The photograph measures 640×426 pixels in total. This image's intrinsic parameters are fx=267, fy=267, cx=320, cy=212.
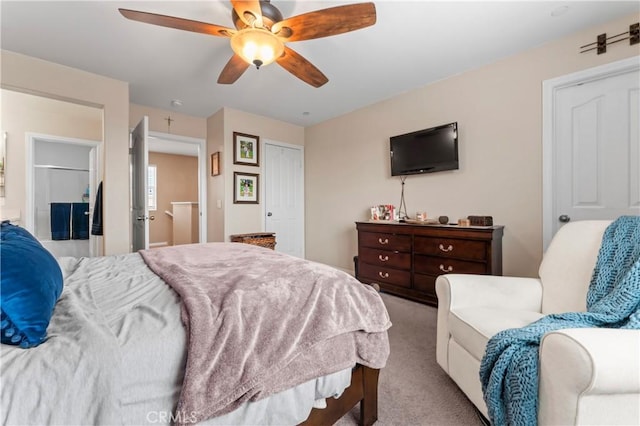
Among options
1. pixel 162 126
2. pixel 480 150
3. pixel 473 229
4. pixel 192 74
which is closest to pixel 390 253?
pixel 473 229

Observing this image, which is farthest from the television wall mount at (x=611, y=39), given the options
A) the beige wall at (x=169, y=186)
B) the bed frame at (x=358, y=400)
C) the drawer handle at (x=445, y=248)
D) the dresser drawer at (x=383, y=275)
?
the beige wall at (x=169, y=186)

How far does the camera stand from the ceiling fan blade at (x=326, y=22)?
1.54m

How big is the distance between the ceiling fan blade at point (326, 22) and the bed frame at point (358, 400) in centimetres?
189

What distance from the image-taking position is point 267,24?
5.67ft

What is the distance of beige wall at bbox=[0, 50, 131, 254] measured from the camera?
2.68m

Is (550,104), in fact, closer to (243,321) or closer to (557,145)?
(557,145)

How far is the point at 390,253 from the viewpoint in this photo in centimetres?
312

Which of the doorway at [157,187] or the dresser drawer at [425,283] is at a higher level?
the doorway at [157,187]

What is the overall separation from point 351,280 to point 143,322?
0.82 m

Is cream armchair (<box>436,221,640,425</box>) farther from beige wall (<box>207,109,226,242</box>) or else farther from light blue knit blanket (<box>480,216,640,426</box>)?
beige wall (<box>207,109,226,242</box>)

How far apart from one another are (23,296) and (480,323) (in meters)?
1.75

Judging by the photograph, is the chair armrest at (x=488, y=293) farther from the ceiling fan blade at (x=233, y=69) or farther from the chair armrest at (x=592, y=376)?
the ceiling fan blade at (x=233, y=69)

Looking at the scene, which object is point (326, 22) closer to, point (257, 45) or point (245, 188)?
point (257, 45)

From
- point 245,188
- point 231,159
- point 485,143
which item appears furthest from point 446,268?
point 231,159
